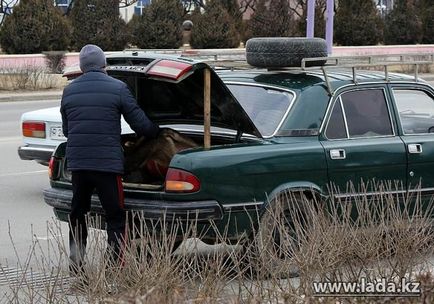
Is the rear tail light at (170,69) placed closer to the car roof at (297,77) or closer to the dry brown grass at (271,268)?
the car roof at (297,77)

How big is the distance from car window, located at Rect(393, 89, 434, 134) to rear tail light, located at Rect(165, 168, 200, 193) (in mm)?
2167

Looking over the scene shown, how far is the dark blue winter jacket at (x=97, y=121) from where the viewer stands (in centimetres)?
648

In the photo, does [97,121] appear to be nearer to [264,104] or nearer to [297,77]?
[264,104]

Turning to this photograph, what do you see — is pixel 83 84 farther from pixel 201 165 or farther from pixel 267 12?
pixel 267 12

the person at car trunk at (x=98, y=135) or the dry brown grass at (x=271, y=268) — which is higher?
the person at car trunk at (x=98, y=135)

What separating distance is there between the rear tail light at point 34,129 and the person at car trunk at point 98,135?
4348 mm

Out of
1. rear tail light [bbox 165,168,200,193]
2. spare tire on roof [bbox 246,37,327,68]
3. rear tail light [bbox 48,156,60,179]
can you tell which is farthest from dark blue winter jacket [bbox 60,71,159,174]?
spare tire on roof [bbox 246,37,327,68]

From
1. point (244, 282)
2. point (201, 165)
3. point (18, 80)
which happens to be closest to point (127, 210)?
point (201, 165)

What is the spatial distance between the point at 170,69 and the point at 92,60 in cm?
59

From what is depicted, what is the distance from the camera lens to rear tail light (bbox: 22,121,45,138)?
10913 millimetres

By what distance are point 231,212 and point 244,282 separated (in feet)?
5.79

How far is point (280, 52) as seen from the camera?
306 inches

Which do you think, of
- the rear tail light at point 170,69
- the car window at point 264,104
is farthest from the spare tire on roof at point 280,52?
the rear tail light at point 170,69

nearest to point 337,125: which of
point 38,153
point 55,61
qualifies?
point 38,153
